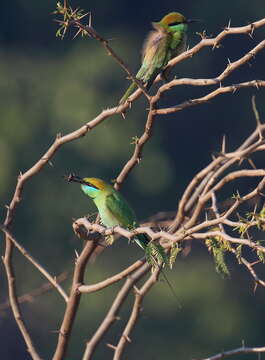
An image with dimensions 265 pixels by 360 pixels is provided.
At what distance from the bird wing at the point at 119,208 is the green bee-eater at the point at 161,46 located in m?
0.37

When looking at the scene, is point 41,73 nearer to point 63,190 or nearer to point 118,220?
point 63,190

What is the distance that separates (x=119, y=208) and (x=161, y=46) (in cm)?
60

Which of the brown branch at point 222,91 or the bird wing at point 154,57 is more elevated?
the bird wing at point 154,57

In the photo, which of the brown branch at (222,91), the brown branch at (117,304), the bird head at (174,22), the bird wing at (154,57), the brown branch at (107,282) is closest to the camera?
the brown branch at (222,91)

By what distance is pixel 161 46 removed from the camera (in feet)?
12.2

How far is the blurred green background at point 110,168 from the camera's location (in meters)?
13.9

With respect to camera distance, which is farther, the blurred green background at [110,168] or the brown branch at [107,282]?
the blurred green background at [110,168]

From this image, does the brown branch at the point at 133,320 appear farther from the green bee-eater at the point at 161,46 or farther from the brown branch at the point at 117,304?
the green bee-eater at the point at 161,46

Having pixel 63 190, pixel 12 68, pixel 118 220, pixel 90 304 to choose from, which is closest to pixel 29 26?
pixel 12 68

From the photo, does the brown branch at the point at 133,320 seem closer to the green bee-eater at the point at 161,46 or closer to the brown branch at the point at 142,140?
the brown branch at the point at 142,140

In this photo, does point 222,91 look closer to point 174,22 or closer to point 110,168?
point 174,22

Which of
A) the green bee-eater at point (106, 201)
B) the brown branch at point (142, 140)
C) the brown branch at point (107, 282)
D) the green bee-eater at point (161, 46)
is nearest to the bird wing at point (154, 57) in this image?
the green bee-eater at point (161, 46)

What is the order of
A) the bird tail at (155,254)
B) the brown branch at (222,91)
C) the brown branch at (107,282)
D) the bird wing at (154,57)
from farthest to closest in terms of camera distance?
the bird wing at (154,57) < the brown branch at (107,282) < the brown branch at (222,91) < the bird tail at (155,254)

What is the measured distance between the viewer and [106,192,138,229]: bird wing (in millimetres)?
3707
